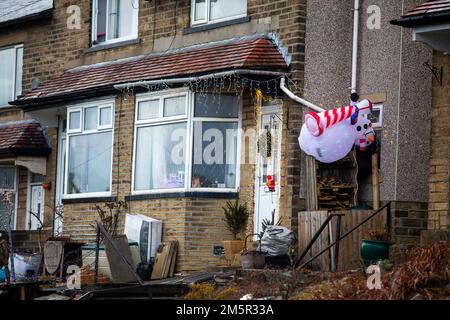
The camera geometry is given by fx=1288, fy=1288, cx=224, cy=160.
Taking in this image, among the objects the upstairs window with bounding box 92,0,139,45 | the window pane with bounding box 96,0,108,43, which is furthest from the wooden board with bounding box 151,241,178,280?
the window pane with bounding box 96,0,108,43

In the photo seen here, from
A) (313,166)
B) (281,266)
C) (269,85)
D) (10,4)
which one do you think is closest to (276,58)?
(269,85)

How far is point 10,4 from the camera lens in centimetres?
3041

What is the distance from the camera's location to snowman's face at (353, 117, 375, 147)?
1994 cm

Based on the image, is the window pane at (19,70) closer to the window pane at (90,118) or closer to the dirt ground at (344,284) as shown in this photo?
the window pane at (90,118)

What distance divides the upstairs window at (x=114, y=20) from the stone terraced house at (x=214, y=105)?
1.1 inches

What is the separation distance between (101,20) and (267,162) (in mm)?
5821

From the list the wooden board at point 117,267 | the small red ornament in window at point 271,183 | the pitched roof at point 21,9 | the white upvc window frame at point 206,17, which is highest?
the pitched roof at point 21,9

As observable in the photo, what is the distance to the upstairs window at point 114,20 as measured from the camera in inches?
984

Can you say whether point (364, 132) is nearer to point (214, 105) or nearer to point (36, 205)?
point (214, 105)

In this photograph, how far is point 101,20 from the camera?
25891mm

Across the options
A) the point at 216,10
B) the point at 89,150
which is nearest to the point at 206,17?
the point at 216,10

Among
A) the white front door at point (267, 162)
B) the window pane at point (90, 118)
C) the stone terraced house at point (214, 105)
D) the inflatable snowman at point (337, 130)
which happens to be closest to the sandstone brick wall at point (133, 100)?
the stone terraced house at point (214, 105)

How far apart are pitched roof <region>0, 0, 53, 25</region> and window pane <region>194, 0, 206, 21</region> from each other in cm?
503

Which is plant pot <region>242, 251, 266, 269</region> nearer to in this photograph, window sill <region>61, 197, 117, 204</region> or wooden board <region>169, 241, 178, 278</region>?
wooden board <region>169, 241, 178, 278</region>
